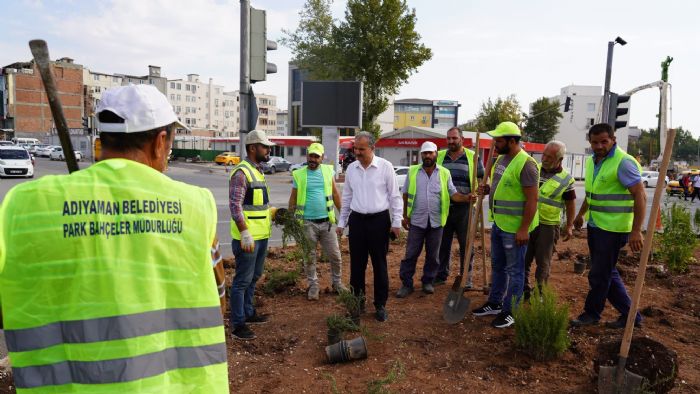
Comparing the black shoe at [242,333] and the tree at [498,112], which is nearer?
the black shoe at [242,333]

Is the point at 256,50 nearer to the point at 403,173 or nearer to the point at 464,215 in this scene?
the point at 464,215

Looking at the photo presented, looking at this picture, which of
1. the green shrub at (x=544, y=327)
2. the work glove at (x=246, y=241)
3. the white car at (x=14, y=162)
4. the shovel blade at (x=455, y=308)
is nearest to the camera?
the green shrub at (x=544, y=327)

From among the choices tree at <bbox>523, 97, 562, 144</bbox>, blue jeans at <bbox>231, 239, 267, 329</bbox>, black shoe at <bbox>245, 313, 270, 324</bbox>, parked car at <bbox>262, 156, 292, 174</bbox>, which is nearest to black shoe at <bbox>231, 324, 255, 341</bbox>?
blue jeans at <bbox>231, 239, 267, 329</bbox>

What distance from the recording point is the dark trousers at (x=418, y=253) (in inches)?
243

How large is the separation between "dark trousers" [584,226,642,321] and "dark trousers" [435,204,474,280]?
1.76 m

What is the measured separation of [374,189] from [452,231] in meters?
1.85

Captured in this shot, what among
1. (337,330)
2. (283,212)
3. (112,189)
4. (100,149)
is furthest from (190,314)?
(283,212)

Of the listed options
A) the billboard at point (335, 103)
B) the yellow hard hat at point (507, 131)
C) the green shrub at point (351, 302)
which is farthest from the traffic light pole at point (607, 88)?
the green shrub at point (351, 302)

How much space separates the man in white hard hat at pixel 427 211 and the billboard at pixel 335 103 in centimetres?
888

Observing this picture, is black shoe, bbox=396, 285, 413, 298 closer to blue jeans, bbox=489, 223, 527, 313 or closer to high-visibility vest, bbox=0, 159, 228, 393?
blue jeans, bbox=489, 223, 527, 313

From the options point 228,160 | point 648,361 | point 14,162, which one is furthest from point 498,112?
point 648,361

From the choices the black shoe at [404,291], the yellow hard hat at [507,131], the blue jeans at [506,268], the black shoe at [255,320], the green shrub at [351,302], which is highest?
the yellow hard hat at [507,131]

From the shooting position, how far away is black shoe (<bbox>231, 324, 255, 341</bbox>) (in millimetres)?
4699

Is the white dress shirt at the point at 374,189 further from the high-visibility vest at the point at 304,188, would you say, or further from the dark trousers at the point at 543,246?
the dark trousers at the point at 543,246
